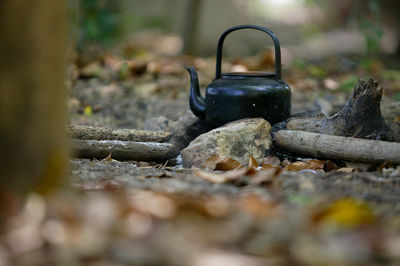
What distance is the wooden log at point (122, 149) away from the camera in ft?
9.27

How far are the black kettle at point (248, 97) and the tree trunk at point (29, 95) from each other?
5.73 ft

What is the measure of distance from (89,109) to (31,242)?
3435mm

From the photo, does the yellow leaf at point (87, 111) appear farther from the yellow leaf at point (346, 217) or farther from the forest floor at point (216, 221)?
the yellow leaf at point (346, 217)

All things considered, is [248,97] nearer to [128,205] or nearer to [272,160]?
[272,160]

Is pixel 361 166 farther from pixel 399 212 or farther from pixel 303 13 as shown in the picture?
pixel 303 13

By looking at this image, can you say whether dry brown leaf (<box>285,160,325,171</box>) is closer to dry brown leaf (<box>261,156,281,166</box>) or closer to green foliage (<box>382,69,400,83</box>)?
dry brown leaf (<box>261,156,281,166</box>)

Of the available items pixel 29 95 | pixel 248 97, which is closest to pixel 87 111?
pixel 248 97

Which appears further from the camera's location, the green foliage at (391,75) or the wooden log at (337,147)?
the green foliage at (391,75)

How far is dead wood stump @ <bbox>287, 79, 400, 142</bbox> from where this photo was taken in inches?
109

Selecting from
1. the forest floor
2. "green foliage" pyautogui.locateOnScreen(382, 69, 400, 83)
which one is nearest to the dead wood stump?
the forest floor

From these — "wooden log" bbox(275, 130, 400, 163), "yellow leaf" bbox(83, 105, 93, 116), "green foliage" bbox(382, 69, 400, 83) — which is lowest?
"yellow leaf" bbox(83, 105, 93, 116)

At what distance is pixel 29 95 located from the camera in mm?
1421

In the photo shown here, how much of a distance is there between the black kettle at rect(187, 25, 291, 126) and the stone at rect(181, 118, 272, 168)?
0.14m

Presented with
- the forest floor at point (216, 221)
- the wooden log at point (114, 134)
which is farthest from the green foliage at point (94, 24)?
the forest floor at point (216, 221)
